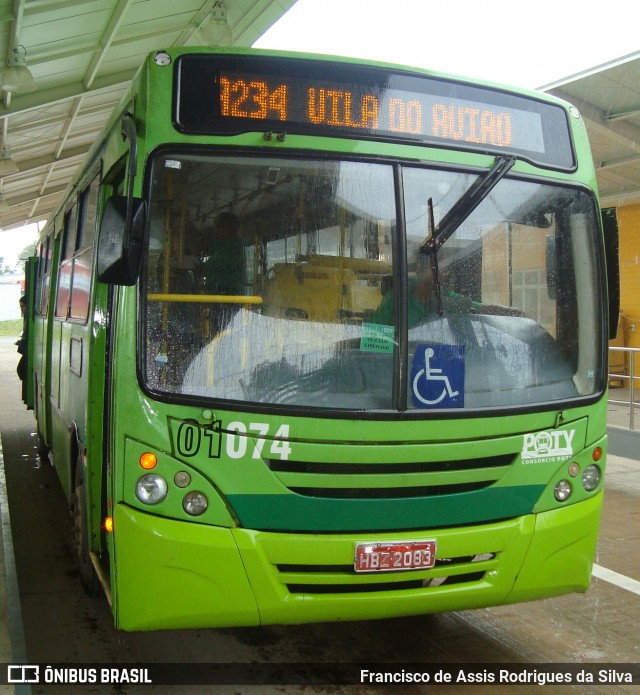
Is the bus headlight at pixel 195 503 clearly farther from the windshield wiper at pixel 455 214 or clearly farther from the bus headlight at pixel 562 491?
the bus headlight at pixel 562 491

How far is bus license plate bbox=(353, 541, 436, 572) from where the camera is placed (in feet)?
11.7

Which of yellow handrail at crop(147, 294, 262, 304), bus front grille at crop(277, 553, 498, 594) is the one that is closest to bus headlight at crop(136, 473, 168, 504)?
bus front grille at crop(277, 553, 498, 594)

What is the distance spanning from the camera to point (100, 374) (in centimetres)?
442

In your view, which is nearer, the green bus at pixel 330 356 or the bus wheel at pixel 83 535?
the green bus at pixel 330 356

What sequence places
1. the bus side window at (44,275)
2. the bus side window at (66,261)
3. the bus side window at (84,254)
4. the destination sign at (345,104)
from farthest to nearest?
the bus side window at (44,275), the bus side window at (66,261), the bus side window at (84,254), the destination sign at (345,104)

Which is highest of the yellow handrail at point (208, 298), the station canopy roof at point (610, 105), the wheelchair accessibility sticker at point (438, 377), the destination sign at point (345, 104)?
the station canopy roof at point (610, 105)

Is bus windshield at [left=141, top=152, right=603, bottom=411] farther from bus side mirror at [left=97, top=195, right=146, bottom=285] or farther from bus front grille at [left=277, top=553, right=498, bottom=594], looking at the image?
bus front grille at [left=277, top=553, right=498, bottom=594]

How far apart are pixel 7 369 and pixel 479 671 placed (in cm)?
2337

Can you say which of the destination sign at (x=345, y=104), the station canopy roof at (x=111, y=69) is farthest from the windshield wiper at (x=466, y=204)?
the station canopy roof at (x=111, y=69)

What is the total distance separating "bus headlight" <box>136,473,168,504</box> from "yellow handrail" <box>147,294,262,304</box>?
0.77 m

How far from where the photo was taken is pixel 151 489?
11.5 feet

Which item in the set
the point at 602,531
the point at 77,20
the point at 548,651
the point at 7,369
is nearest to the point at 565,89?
the point at 77,20

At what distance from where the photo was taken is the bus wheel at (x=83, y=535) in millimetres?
4809

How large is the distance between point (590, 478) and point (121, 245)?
2.57 metres
